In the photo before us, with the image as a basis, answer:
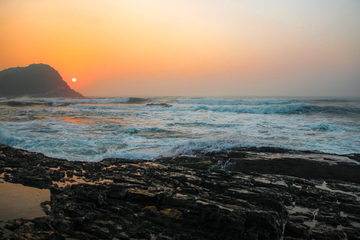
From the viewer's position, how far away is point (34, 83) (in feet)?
280

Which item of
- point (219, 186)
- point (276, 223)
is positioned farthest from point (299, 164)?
point (276, 223)

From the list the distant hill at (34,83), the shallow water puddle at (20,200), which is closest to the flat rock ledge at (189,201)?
the shallow water puddle at (20,200)

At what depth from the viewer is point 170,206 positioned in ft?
9.75

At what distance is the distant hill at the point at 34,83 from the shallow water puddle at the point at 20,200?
92.1 meters

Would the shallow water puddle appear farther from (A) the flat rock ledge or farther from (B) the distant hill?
(B) the distant hill

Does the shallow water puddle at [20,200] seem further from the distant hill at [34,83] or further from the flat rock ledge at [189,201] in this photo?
the distant hill at [34,83]

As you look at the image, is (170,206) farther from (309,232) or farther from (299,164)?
(299,164)

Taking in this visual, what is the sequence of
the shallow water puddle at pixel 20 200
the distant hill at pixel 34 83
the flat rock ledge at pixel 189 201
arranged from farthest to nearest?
the distant hill at pixel 34 83 → the shallow water puddle at pixel 20 200 → the flat rock ledge at pixel 189 201

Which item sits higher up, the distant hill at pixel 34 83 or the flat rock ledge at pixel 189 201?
the distant hill at pixel 34 83

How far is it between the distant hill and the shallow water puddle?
302ft

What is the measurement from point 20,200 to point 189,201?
8.52 ft

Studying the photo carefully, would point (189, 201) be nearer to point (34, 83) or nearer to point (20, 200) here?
point (20, 200)

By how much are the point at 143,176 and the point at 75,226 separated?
174 centimetres

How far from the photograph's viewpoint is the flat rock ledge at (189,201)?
2.51 metres
